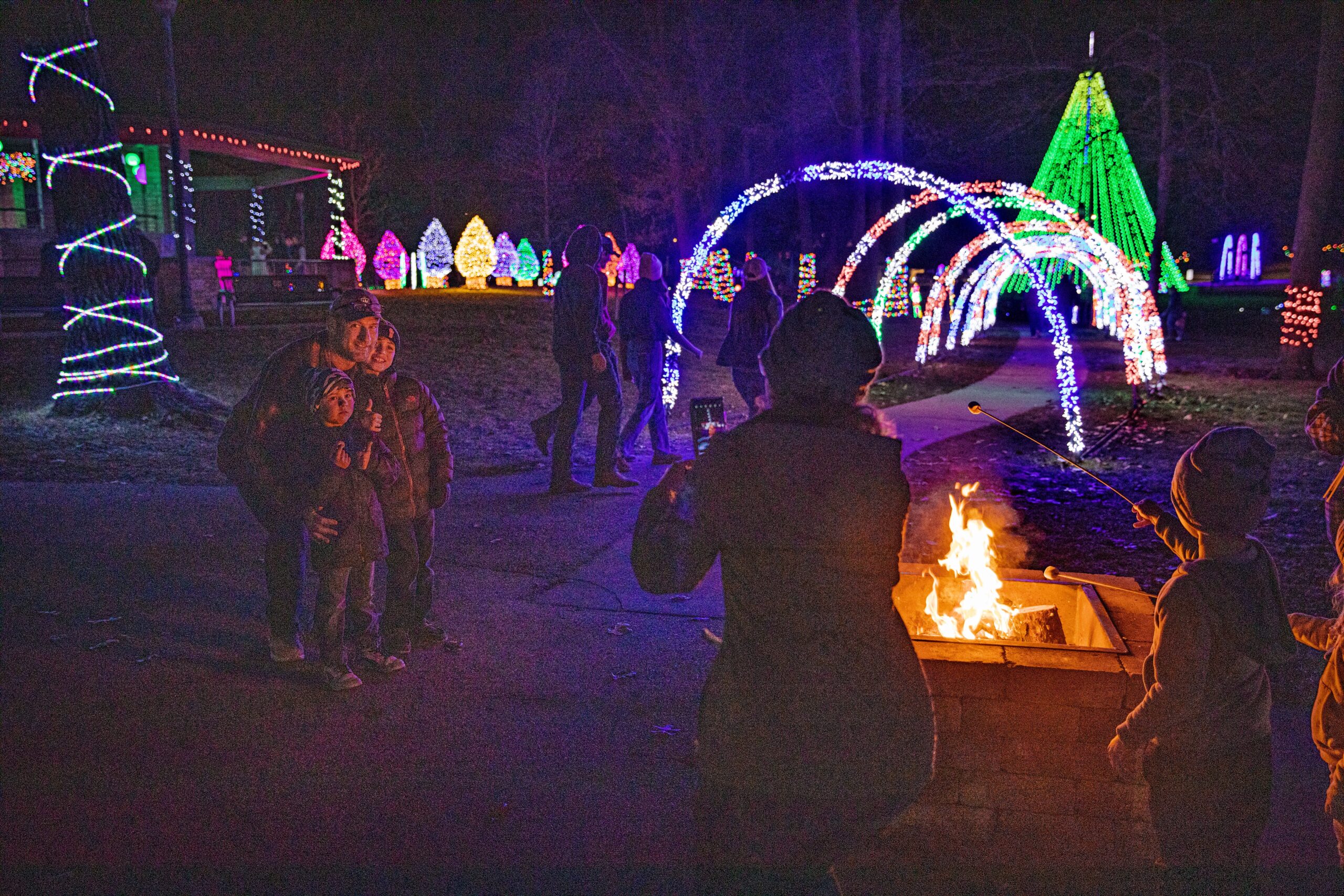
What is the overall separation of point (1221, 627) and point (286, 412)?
347 cm

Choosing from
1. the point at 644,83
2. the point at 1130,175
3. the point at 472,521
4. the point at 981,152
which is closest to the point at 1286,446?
the point at 472,521

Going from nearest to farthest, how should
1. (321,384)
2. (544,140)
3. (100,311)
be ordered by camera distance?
(321,384) → (100,311) → (544,140)

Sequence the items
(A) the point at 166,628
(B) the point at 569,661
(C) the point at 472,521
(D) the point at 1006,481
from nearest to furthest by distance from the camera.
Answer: (B) the point at 569,661 → (A) the point at 166,628 → (C) the point at 472,521 → (D) the point at 1006,481

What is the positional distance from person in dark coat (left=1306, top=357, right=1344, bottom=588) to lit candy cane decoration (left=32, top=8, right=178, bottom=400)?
11.8 meters

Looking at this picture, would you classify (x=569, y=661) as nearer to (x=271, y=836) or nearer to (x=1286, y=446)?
(x=271, y=836)

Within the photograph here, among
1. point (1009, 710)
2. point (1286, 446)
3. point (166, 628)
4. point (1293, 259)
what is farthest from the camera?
point (1293, 259)

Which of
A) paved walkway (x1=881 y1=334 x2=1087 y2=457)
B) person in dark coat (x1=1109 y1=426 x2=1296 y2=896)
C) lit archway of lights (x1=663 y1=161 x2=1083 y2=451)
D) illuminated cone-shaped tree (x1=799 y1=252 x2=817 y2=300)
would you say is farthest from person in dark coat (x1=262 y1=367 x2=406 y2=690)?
illuminated cone-shaped tree (x1=799 y1=252 x2=817 y2=300)

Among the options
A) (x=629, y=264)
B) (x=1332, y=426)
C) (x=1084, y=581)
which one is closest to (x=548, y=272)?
(x=629, y=264)

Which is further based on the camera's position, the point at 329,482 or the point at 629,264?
the point at 629,264

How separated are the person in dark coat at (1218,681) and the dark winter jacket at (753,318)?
Result: 6618 mm

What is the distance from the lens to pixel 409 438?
183 inches

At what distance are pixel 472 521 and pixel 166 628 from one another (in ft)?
8.18

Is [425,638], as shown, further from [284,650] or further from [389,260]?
[389,260]

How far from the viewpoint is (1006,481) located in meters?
8.91
